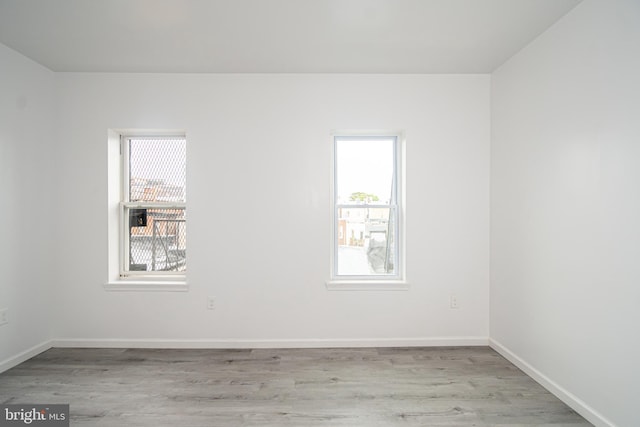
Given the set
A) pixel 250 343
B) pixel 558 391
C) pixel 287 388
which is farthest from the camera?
pixel 250 343

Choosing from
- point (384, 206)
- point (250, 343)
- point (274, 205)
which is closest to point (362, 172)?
point (384, 206)

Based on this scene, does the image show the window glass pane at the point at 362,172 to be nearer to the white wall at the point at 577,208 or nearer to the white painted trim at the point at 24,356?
the white wall at the point at 577,208

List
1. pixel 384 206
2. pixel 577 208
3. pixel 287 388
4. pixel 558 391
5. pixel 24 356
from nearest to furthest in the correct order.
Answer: pixel 577 208 → pixel 558 391 → pixel 287 388 → pixel 24 356 → pixel 384 206

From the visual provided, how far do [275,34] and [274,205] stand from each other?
1.51 metres

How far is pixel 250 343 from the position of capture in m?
3.26

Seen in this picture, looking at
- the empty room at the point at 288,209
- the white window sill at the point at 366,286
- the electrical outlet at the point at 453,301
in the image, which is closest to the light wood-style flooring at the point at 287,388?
the empty room at the point at 288,209

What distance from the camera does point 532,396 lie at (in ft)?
7.86

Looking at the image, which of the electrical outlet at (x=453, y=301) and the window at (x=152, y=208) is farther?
the window at (x=152, y=208)

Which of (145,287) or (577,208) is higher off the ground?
(577,208)

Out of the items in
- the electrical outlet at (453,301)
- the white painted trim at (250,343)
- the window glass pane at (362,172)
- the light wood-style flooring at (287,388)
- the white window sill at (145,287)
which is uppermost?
the window glass pane at (362,172)

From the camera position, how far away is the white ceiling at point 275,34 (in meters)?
2.22

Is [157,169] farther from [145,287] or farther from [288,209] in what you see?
[288,209]

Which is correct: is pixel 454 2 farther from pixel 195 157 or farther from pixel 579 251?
pixel 195 157

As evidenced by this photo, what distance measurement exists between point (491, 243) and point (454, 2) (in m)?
2.19
